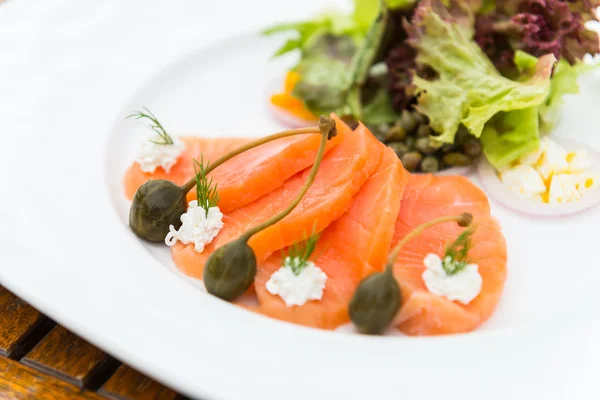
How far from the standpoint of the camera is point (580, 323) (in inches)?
86.4

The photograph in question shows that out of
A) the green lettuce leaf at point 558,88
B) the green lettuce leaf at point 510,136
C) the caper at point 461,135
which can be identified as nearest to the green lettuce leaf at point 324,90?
the caper at point 461,135

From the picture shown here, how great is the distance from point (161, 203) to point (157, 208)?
3 centimetres

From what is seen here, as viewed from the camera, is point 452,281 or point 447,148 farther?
point 447,148

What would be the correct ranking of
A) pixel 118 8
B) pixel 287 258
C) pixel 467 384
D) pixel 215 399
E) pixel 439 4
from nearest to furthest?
1. pixel 215 399
2. pixel 467 384
3. pixel 287 258
4. pixel 439 4
5. pixel 118 8

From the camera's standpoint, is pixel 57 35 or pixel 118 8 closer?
pixel 57 35

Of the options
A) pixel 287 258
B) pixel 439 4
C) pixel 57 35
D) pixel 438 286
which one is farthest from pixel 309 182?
pixel 57 35

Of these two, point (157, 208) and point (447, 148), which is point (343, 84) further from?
point (157, 208)

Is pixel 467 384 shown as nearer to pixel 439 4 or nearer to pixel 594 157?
pixel 594 157

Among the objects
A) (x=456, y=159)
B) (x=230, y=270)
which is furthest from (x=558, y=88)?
(x=230, y=270)

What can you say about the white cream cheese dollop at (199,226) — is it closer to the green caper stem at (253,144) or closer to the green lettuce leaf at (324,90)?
the green caper stem at (253,144)

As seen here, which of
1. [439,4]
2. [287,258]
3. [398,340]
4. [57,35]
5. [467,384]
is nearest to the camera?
[467,384]

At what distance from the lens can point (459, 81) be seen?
3.13 metres

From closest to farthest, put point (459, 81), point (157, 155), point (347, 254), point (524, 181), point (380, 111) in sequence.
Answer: point (347, 254), point (157, 155), point (524, 181), point (459, 81), point (380, 111)

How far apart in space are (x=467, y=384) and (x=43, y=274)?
1.46 metres
